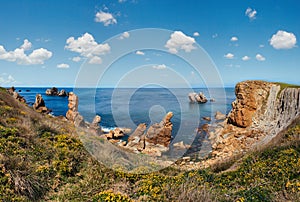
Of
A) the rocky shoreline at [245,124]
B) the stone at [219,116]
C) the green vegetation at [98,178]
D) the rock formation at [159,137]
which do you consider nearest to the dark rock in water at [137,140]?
the rocky shoreline at [245,124]

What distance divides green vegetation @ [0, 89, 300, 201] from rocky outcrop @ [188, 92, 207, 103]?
59.7 metres

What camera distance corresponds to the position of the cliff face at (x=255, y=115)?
19.6 meters

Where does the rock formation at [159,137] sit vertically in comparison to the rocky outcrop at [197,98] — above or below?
below

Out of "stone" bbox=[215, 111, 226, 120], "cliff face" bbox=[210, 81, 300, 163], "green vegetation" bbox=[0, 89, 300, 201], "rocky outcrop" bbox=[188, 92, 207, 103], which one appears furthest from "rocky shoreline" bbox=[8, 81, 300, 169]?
"rocky outcrop" bbox=[188, 92, 207, 103]

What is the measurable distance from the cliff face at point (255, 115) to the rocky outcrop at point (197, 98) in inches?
1597

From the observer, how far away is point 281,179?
644cm

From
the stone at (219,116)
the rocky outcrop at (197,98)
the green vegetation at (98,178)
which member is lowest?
the stone at (219,116)

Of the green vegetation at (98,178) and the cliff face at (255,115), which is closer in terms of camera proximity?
the green vegetation at (98,178)

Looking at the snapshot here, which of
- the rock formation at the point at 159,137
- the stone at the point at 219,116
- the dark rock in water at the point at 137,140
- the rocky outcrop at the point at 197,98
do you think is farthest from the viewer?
the rocky outcrop at the point at 197,98

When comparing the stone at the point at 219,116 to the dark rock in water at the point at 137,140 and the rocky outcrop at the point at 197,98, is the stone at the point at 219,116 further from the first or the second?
the dark rock in water at the point at 137,140

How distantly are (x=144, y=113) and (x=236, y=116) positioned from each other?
20.5 metres

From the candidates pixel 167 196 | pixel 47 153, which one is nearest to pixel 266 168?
pixel 167 196

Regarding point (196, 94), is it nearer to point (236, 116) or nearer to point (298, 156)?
point (236, 116)

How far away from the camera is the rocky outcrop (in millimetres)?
68625
